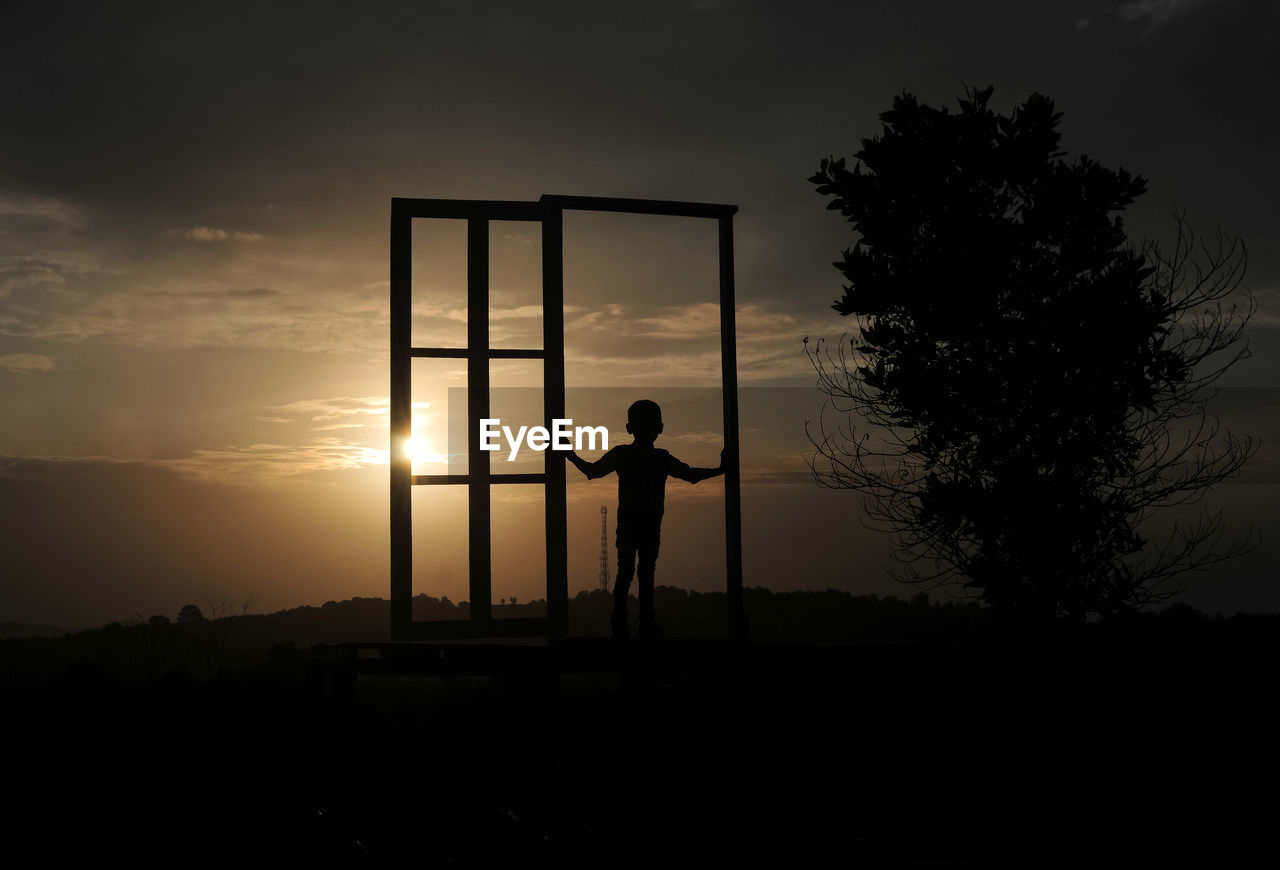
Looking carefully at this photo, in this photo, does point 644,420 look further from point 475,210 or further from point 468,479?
point 475,210

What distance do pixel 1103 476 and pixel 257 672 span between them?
9.45 m

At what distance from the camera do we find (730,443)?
8.41 m

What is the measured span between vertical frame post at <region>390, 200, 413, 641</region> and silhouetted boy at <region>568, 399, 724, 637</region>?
61.0 inches

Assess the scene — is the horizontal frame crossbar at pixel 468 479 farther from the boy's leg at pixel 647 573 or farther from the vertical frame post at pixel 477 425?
the boy's leg at pixel 647 573

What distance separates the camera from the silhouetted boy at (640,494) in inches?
Answer: 302

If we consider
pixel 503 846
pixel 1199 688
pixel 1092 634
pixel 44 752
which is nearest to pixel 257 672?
pixel 44 752

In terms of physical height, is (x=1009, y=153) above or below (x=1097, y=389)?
above

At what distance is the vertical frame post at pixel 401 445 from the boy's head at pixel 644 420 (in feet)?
6.33

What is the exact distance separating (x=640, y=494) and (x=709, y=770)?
2.06 meters

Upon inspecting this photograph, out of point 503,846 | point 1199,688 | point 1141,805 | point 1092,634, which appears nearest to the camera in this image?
point 503,846

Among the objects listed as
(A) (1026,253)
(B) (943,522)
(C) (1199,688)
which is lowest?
(C) (1199,688)

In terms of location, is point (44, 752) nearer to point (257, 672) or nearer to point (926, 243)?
point (257, 672)

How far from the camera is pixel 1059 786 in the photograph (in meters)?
6.56

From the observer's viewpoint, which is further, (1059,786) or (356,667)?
(356,667)
